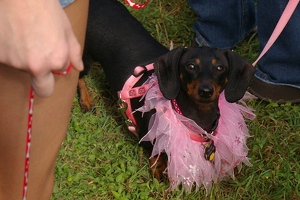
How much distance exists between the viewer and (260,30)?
2893 mm

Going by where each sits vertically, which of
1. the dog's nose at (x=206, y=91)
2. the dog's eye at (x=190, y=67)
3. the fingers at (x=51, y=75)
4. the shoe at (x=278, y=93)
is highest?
the fingers at (x=51, y=75)

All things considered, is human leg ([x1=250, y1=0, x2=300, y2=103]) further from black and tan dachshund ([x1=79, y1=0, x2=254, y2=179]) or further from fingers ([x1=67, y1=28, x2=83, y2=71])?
fingers ([x1=67, y1=28, x2=83, y2=71])

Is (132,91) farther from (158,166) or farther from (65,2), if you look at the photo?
(65,2)

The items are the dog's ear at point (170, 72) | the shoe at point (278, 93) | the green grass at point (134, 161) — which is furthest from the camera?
the shoe at point (278, 93)

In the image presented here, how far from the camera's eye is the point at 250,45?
3264mm

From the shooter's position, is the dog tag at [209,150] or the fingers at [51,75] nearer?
the fingers at [51,75]

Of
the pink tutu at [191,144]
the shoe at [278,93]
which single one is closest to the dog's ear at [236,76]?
the pink tutu at [191,144]

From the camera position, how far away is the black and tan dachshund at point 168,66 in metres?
2.31

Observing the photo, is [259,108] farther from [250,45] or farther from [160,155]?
[160,155]

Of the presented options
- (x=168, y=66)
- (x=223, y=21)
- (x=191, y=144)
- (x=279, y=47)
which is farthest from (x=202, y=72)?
(x=223, y=21)

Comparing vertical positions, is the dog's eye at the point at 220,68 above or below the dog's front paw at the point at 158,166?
above

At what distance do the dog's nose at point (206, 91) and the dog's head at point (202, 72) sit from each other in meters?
0.03

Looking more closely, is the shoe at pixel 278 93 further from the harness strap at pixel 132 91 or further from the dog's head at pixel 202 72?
the harness strap at pixel 132 91

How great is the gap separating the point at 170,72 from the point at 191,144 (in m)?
0.34
